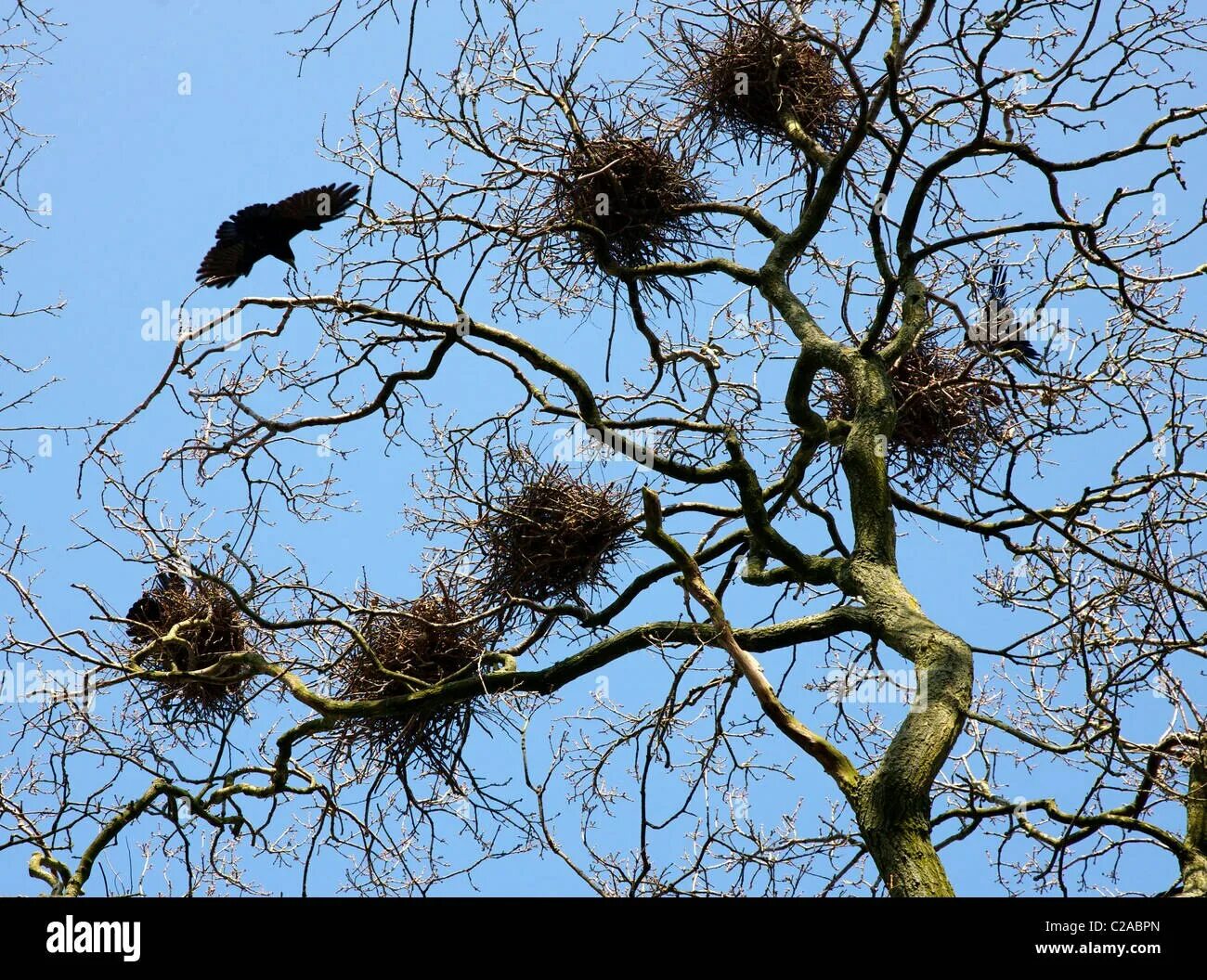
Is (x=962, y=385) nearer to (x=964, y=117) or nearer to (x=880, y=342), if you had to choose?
(x=880, y=342)

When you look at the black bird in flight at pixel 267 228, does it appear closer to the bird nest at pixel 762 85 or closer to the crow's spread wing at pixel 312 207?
the crow's spread wing at pixel 312 207

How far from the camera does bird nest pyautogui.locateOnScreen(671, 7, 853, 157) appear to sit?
5.08 metres

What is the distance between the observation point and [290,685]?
4.52m

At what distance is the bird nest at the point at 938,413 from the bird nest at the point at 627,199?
100 centimetres

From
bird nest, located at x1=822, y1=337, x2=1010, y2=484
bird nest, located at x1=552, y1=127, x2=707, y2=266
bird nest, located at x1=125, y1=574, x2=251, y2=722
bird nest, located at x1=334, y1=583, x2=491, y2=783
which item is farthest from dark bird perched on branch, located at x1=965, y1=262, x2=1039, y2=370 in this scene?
bird nest, located at x1=125, y1=574, x2=251, y2=722

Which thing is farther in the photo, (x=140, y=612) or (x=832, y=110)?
(x=832, y=110)

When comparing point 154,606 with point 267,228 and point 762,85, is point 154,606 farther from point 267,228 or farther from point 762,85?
point 762,85

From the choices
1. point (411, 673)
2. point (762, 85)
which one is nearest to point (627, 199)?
point (762, 85)

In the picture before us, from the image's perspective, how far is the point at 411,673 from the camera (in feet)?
15.6

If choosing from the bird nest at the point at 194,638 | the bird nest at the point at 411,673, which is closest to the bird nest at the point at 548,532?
the bird nest at the point at 411,673

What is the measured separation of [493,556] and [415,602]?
35 centimetres

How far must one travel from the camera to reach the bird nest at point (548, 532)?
473 centimetres

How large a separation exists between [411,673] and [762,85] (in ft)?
9.24
